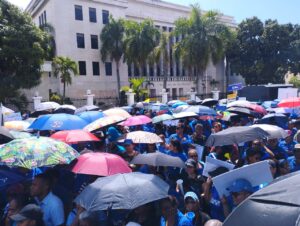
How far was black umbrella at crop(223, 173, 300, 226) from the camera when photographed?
73.6 inches

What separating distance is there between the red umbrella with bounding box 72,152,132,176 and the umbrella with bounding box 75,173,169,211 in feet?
1.64

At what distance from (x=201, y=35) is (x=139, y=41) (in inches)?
231

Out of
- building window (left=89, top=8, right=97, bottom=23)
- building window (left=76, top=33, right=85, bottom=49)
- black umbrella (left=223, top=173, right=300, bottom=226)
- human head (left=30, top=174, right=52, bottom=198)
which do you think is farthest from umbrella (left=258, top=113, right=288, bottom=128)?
building window (left=89, top=8, right=97, bottom=23)

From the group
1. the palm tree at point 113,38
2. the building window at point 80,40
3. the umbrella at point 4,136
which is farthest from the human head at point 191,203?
the building window at point 80,40

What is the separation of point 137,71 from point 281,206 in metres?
40.1

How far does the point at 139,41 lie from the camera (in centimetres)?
3250

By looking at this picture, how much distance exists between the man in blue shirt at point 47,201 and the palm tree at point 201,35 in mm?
29374

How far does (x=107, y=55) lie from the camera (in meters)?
35.5

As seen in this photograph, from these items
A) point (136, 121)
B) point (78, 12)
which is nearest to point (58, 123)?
point (136, 121)

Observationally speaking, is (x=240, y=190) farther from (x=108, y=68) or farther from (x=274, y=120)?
(x=108, y=68)

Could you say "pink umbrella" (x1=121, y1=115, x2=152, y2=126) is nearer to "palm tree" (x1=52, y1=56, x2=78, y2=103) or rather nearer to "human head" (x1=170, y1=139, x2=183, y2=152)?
"human head" (x1=170, y1=139, x2=183, y2=152)

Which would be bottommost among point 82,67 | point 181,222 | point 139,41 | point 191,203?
point 181,222

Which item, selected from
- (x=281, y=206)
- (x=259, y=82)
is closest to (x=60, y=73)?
(x=259, y=82)

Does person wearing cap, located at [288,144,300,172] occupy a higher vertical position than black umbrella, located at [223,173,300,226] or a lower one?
lower
